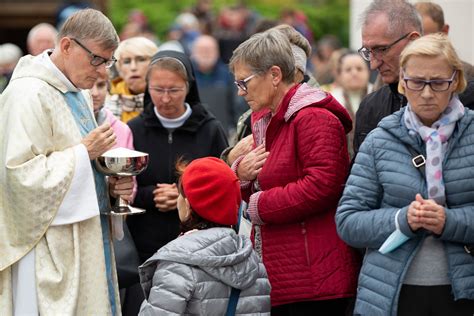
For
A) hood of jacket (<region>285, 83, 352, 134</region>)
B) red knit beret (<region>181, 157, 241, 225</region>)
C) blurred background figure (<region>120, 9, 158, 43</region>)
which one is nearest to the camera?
red knit beret (<region>181, 157, 241, 225</region>)

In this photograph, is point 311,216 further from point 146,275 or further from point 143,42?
point 143,42

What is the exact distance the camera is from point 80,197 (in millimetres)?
5691

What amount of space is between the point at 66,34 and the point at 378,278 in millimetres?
2097

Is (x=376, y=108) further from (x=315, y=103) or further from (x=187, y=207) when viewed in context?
(x=187, y=207)

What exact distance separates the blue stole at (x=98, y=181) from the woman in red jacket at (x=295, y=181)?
2.78ft

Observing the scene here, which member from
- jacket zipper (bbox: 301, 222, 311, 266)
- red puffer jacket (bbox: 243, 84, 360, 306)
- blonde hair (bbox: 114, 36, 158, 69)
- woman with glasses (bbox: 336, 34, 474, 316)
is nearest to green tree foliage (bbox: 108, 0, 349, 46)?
blonde hair (bbox: 114, 36, 158, 69)

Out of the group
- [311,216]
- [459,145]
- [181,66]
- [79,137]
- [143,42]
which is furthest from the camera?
[143,42]

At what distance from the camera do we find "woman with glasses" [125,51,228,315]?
688 centimetres

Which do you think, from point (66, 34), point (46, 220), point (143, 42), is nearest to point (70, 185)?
point (46, 220)

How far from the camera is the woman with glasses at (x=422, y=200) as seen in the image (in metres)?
4.87

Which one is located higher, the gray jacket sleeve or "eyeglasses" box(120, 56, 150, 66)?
"eyeglasses" box(120, 56, 150, 66)

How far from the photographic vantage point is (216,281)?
5.03 m

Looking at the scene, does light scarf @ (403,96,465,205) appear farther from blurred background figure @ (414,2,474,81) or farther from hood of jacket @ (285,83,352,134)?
blurred background figure @ (414,2,474,81)

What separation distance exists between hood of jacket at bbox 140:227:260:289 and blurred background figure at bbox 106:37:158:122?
2.78 metres
